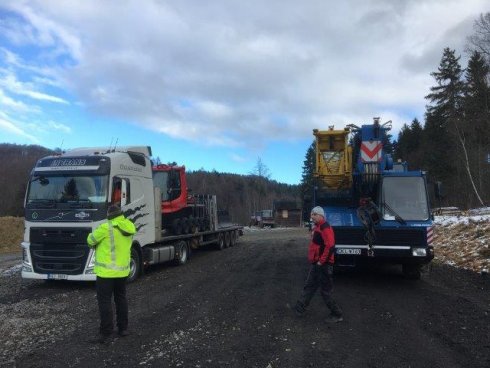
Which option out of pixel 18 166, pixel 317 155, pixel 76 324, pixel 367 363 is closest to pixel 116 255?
pixel 76 324

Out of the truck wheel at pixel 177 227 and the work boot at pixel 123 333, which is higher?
Answer: the truck wheel at pixel 177 227

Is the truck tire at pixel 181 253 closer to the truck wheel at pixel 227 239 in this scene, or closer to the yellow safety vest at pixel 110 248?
the truck wheel at pixel 227 239

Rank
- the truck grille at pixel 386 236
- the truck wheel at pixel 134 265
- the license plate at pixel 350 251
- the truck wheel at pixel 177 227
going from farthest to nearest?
1. the truck wheel at pixel 177 227
2. the truck wheel at pixel 134 265
3. the license plate at pixel 350 251
4. the truck grille at pixel 386 236

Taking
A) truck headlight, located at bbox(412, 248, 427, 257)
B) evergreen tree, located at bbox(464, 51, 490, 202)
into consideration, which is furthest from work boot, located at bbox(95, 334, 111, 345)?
evergreen tree, located at bbox(464, 51, 490, 202)

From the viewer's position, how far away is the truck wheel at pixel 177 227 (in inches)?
588

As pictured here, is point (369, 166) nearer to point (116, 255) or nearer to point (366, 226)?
point (366, 226)

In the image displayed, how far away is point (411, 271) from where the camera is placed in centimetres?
1136

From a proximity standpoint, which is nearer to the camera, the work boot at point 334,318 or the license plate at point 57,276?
the work boot at point 334,318

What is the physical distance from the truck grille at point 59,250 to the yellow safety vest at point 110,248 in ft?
12.6

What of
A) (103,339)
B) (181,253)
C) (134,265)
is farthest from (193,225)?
(103,339)

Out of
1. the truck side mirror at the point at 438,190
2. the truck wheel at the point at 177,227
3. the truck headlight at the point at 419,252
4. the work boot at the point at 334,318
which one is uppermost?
the truck side mirror at the point at 438,190

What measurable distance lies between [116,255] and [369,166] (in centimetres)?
701

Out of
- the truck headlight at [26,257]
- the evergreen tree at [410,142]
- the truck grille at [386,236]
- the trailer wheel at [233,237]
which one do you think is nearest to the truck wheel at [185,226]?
the truck headlight at [26,257]

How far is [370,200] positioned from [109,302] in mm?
6759
